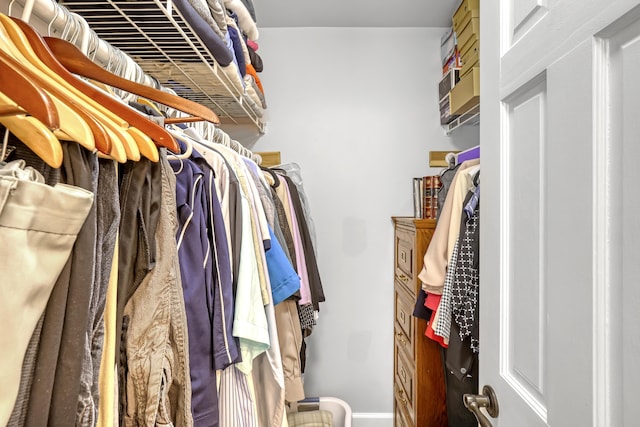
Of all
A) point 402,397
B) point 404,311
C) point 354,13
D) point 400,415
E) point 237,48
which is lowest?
point 400,415

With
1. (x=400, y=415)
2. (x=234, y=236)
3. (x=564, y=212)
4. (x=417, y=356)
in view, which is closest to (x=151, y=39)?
(x=234, y=236)

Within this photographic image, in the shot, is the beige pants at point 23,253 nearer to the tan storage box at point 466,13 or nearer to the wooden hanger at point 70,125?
the wooden hanger at point 70,125

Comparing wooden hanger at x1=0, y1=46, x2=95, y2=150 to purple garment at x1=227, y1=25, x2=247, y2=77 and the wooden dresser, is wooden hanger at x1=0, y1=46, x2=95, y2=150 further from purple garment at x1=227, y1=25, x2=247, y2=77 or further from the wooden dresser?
the wooden dresser

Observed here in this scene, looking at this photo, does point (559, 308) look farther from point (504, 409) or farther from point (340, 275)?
point (340, 275)

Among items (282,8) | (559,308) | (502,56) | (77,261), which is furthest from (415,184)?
(77,261)

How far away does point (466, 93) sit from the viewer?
1.66 metres

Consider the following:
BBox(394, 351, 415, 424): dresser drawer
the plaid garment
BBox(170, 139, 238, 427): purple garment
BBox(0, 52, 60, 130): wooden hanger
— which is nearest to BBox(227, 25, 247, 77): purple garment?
BBox(170, 139, 238, 427): purple garment

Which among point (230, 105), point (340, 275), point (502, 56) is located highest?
point (230, 105)

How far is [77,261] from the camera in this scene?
40 centimetres

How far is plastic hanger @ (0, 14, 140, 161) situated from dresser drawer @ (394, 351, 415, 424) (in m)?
1.54

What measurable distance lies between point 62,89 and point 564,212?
667mm

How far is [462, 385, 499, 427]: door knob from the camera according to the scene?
0.68m

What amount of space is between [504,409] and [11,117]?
809 millimetres

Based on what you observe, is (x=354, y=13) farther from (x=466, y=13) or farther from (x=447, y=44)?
(x=466, y=13)
